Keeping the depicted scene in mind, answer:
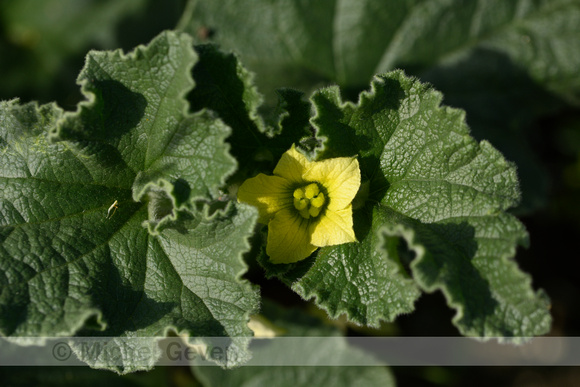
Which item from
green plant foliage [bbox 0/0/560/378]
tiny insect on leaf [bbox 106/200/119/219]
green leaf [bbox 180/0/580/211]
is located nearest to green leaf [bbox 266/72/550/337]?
green plant foliage [bbox 0/0/560/378]

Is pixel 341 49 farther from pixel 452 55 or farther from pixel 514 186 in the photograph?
pixel 514 186

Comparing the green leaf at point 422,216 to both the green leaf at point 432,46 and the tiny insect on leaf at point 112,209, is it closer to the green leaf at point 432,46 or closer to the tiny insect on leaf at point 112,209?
the tiny insect on leaf at point 112,209

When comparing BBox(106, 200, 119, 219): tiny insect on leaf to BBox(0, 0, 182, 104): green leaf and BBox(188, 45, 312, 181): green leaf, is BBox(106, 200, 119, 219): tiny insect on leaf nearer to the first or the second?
BBox(188, 45, 312, 181): green leaf

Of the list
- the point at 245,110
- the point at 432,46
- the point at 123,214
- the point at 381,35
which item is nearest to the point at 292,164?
the point at 245,110

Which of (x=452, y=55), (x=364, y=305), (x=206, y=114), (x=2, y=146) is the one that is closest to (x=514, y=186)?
(x=364, y=305)

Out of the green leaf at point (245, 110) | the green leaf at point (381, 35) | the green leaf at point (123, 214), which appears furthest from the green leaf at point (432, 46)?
the green leaf at point (123, 214)

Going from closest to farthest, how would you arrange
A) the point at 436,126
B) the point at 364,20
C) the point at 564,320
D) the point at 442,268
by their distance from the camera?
the point at 442,268 < the point at 436,126 < the point at 364,20 < the point at 564,320
